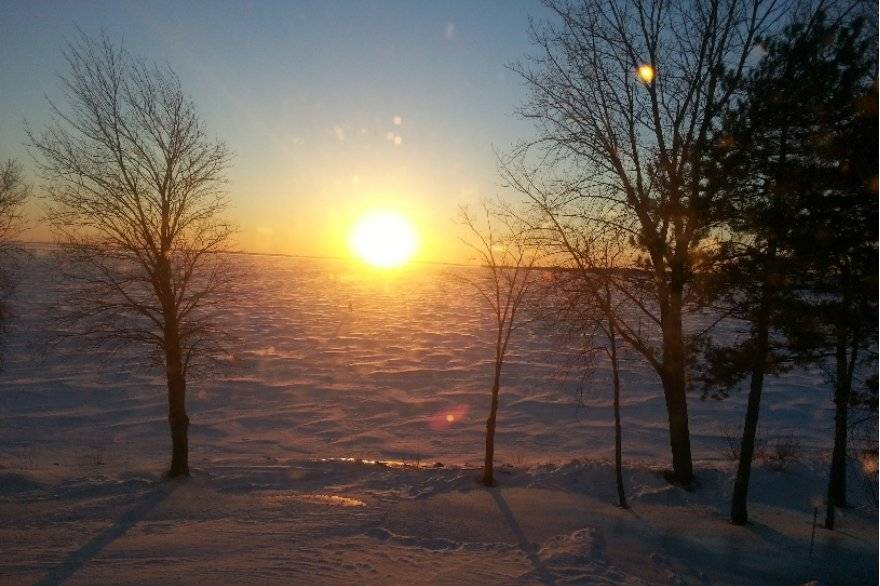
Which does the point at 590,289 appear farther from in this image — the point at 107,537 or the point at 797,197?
the point at 107,537

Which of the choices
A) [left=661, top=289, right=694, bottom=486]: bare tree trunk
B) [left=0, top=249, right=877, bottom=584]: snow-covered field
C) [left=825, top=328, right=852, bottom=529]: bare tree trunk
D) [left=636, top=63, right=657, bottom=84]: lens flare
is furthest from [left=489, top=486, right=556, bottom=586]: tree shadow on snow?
[left=636, top=63, right=657, bottom=84]: lens flare

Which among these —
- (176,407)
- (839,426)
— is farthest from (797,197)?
(176,407)

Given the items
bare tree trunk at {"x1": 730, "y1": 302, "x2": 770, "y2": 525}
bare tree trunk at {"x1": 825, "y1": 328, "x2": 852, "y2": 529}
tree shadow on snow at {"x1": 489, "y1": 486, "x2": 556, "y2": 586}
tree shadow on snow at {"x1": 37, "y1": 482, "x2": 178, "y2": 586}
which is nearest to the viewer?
tree shadow on snow at {"x1": 37, "y1": 482, "x2": 178, "y2": 586}

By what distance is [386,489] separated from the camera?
37.2 feet

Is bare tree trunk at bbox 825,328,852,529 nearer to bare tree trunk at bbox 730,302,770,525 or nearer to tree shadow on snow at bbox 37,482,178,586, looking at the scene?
bare tree trunk at bbox 730,302,770,525

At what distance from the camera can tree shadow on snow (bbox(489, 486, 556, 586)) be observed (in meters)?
7.04

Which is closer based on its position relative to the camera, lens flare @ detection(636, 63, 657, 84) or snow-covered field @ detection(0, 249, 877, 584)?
snow-covered field @ detection(0, 249, 877, 584)

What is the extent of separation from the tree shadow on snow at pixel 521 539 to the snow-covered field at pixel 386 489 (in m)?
0.04

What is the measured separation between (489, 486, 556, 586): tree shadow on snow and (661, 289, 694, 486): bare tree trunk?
401 cm

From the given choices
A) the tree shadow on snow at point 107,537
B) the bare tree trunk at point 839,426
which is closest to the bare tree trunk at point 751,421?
the bare tree trunk at point 839,426

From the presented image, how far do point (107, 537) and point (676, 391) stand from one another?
10.7 metres

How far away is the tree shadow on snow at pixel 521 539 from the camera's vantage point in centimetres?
704

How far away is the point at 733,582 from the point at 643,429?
1385 centimetres

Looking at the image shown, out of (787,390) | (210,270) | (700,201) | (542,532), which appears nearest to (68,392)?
(210,270)
